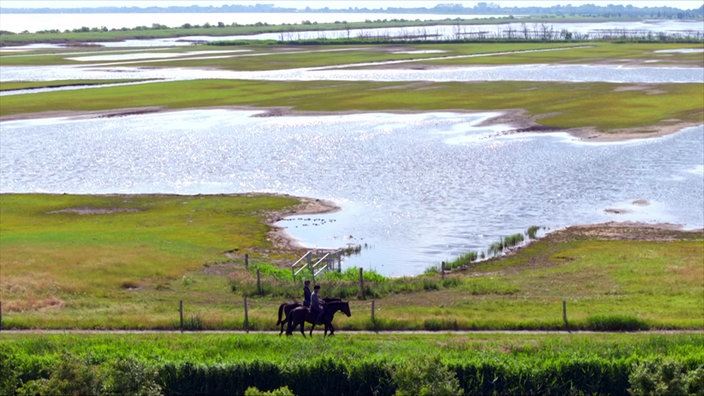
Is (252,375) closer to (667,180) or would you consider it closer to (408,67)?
(667,180)

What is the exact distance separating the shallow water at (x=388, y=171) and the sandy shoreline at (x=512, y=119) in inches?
82.1

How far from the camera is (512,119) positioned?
107125 millimetres

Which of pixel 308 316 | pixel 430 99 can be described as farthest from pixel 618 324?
pixel 430 99

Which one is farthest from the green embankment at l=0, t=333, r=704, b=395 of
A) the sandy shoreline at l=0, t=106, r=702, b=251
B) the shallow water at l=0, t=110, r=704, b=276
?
the sandy shoreline at l=0, t=106, r=702, b=251

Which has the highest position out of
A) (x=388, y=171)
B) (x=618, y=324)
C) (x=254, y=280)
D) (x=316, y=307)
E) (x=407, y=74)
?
(x=316, y=307)

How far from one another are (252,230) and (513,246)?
15694 mm

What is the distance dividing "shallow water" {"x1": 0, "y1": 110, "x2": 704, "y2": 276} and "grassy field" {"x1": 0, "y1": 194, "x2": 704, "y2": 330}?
485cm

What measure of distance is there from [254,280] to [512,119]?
215 ft

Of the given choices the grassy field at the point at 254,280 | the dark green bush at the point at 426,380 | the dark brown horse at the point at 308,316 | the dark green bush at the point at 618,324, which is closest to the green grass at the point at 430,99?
the grassy field at the point at 254,280

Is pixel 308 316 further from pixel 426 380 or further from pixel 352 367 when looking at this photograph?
pixel 426 380

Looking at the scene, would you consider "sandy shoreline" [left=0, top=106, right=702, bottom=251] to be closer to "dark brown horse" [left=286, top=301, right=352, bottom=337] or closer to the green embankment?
"dark brown horse" [left=286, top=301, right=352, bottom=337]

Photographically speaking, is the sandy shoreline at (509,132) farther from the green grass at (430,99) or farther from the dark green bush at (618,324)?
the dark green bush at (618,324)

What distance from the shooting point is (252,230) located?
61.3 meters

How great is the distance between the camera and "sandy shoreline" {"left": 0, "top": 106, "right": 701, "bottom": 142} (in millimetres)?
95375
